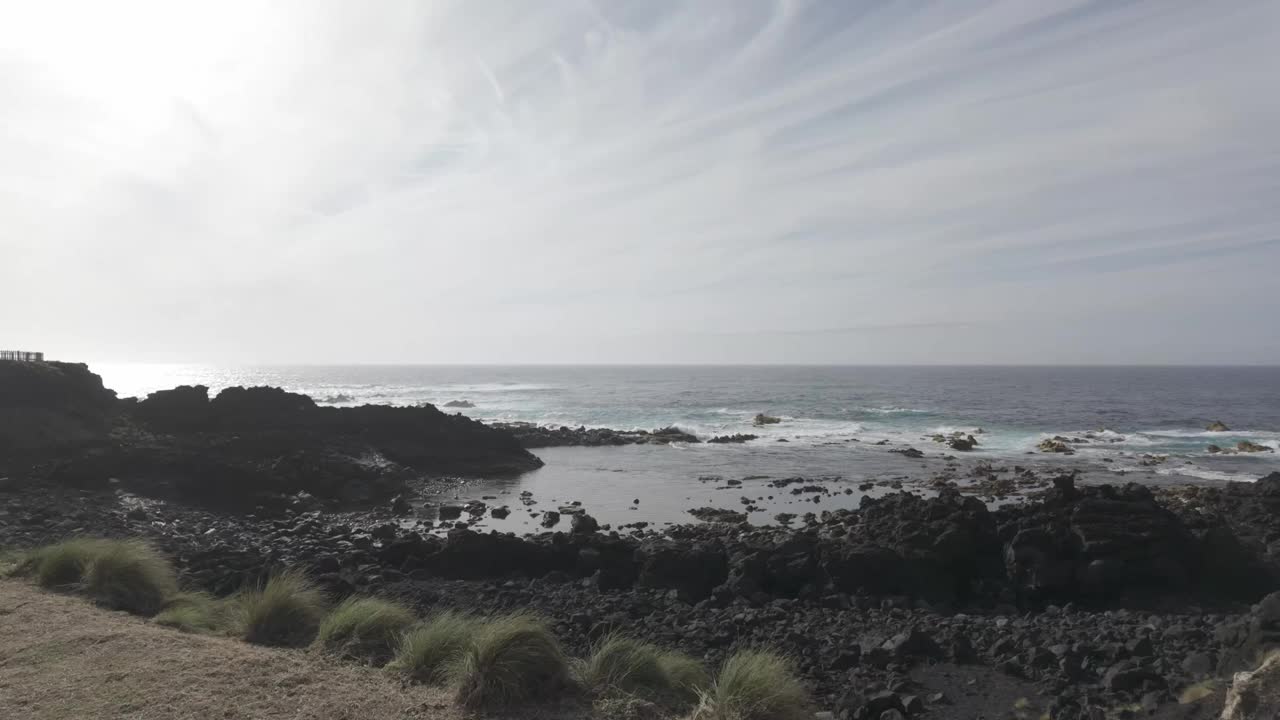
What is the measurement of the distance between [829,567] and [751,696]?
23.0ft

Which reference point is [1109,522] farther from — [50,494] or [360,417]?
[360,417]

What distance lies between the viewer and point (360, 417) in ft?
102

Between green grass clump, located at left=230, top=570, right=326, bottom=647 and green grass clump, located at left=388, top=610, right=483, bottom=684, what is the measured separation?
150cm

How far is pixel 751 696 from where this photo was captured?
5766 mm

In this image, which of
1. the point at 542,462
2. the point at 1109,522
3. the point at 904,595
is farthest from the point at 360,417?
the point at 1109,522

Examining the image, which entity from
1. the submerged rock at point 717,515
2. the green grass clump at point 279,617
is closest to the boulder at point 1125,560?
the submerged rock at point 717,515

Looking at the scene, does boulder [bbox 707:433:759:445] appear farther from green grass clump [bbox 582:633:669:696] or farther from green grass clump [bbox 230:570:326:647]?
green grass clump [bbox 582:633:669:696]

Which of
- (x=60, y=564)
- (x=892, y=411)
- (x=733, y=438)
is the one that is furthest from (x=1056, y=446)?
(x=60, y=564)

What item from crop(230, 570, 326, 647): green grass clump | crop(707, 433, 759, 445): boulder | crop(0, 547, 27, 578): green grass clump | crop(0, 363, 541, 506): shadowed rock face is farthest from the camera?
crop(707, 433, 759, 445): boulder

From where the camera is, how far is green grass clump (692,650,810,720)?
556 centimetres

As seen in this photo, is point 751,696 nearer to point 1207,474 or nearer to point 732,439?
point 1207,474

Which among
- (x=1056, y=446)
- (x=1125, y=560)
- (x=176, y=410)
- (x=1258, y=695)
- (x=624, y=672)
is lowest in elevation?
(x=1056, y=446)

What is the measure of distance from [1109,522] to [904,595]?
4.52 m

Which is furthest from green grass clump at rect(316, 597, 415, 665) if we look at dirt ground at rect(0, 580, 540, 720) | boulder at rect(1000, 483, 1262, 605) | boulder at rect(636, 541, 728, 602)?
boulder at rect(1000, 483, 1262, 605)
